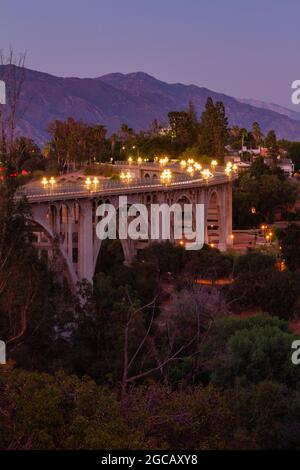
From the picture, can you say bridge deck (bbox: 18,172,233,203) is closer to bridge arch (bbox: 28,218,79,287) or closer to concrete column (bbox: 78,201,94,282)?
concrete column (bbox: 78,201,94,282)

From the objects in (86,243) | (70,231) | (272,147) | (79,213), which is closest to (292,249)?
(86,243)

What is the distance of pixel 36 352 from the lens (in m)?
17.4

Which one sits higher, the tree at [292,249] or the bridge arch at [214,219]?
the bridge arch at [214,219]

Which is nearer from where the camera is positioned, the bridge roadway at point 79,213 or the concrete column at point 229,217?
the bridge roadway at point 79,213

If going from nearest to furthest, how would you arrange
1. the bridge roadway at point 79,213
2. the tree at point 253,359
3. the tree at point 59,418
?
the tree at point 59,418 < the tree at point 253,359 < the bridge roadway at point 79,213

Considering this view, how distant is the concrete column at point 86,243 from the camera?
27359 millimetres

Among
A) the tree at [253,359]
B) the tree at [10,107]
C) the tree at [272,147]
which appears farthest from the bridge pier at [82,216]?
the tree at [272,147]

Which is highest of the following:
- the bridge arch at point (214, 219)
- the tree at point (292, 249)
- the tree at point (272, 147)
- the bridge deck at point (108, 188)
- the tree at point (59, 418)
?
the tree at point (272, 147)

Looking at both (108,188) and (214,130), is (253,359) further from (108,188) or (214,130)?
(214,130)

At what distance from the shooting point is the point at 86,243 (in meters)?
27.6

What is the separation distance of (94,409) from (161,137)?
210 feet

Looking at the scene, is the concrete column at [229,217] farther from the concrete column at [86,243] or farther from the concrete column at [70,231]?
the concrete column at [70,231]

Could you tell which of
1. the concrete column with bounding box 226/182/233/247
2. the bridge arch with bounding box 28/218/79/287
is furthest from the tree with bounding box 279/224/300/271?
the bridge arch with bounding box 28/218/79/287
